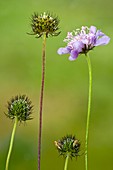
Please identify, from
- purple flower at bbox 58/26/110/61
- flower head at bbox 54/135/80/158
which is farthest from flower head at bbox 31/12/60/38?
flower head at bbox 54/135/80/158

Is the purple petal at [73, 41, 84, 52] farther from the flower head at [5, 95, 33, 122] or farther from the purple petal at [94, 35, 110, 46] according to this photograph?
the flower head at [5, 95, 33, 122]

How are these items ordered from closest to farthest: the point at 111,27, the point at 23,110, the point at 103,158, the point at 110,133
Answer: the point at 23,110 → the point at 103,158 → the point at 110,133 → the point at 111,27

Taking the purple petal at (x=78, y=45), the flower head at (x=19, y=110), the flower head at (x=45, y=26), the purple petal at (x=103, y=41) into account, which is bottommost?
the flower head at (x=19, y=110)

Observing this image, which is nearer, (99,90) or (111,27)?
(99,90)

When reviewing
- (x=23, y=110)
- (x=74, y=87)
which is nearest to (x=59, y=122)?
(x=74, y=87)

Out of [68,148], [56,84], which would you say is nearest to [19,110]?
[68,148]

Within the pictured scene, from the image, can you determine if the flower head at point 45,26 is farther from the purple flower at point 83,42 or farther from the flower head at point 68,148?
the flower head at point 68,148

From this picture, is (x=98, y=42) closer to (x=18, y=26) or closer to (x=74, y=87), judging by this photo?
(x=74, y=87)

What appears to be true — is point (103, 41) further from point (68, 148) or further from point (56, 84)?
point (56, 84)

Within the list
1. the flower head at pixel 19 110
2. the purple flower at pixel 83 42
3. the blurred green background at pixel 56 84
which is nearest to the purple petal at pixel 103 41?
the purple flower at pixel 83 42
